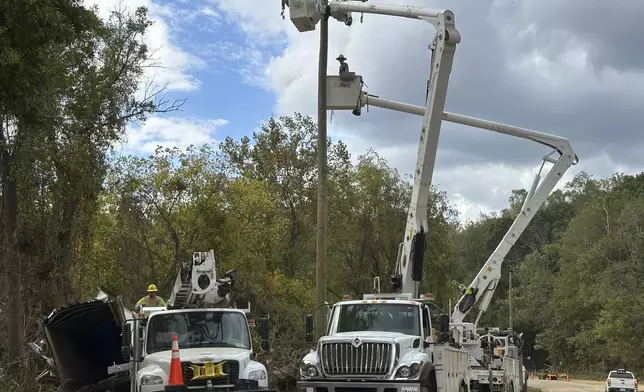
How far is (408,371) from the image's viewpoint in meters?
12.6

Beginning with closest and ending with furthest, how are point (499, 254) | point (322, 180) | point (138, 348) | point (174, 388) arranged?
point (174, 388)
point (138, 348)
point (322, 180)
point (499, 254)

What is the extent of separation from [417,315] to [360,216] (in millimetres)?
25060

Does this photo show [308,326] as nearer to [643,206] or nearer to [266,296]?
[266,296]

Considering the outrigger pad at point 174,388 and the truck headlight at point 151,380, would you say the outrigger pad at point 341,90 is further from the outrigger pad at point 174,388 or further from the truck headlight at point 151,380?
the outrigger pad at point 174,388

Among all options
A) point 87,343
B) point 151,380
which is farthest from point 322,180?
point 151,380

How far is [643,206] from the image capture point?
60.9 metres

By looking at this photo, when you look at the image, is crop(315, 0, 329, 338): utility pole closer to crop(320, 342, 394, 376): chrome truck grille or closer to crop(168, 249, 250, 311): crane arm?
crop(320, 342, 394, 376): chrome truck grille

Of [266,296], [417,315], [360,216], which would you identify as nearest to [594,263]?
[360,216]

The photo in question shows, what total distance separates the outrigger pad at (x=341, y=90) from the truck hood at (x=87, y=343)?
7.02 m

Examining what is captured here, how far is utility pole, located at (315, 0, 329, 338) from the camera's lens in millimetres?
16734

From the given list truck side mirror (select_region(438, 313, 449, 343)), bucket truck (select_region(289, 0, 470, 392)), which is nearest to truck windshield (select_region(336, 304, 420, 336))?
bucket truck (select_region(289, 0, 470, 392))

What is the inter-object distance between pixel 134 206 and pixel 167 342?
41.4 feet

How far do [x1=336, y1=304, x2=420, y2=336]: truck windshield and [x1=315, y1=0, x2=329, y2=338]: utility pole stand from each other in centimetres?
171

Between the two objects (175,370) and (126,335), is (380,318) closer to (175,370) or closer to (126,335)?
(175,370)
